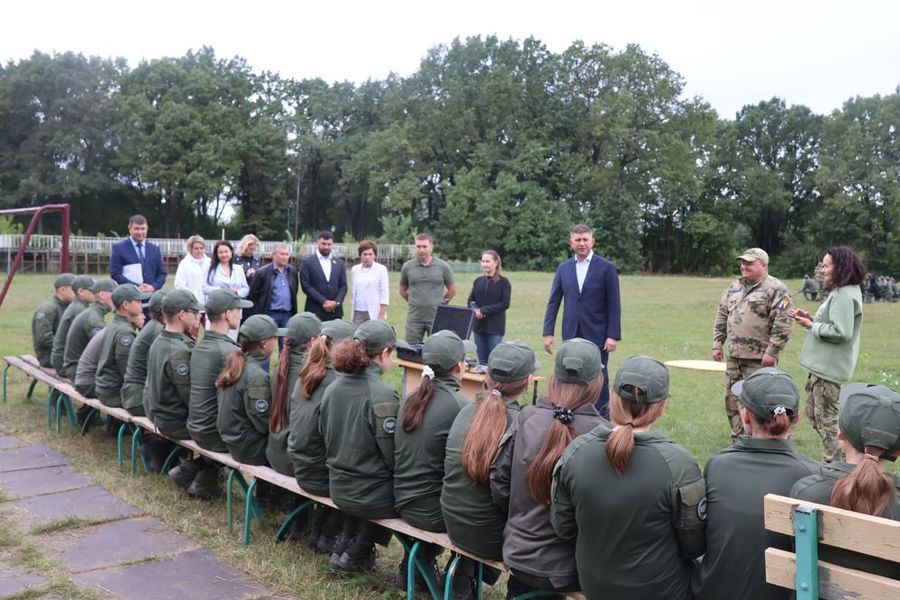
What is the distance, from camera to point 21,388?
9094mm

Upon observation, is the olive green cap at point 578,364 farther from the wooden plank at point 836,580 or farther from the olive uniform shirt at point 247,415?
the olive uniform shirt at point 247,415

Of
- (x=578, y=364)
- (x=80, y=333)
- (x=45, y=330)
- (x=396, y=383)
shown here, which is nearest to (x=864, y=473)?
(x=578, y=364)

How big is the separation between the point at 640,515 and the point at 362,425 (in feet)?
5.50

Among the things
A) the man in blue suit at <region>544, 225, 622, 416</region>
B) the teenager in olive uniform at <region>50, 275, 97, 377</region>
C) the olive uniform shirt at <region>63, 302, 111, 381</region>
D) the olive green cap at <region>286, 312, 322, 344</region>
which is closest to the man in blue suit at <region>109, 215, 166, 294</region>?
the teenager in olive uniform at <region>50, 275, 97, 377</region>

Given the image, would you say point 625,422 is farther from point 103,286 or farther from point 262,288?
point 262,288

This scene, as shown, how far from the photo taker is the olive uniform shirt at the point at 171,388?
5.36 metres

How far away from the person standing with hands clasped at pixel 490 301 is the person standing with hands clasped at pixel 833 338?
352cm

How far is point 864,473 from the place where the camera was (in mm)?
2277

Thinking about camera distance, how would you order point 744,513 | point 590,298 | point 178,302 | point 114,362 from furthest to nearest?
point 590,298 → point 114,362 → point 178,302 → point 744,513

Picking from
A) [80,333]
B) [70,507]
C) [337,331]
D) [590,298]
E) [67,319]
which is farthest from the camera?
[67,319]

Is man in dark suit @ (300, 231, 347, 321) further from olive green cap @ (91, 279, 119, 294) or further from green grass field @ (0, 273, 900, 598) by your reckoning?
olive green cap @ (91, 279, 119, 294)

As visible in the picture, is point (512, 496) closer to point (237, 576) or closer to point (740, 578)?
point (740, 578)

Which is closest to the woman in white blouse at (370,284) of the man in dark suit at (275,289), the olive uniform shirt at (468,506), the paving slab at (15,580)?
the man in dark suit at (275,289)

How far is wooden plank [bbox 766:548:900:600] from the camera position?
80.9 inches
